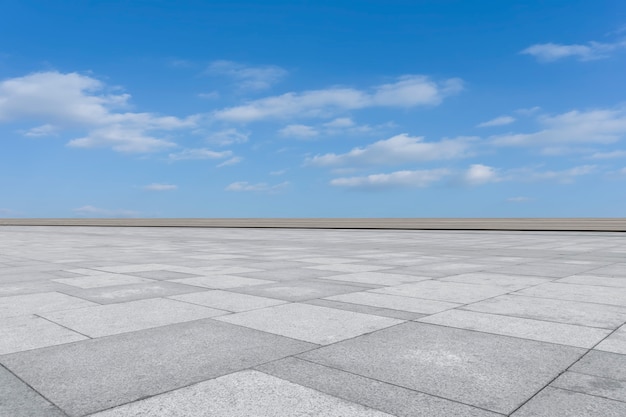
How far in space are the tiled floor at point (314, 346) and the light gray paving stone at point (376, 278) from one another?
65 mm

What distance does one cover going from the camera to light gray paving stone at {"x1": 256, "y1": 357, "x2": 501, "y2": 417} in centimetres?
362

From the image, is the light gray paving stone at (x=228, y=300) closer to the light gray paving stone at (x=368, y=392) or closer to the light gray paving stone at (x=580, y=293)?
the light gray paving stone at (x=368, y=392)

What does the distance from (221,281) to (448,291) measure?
460cm

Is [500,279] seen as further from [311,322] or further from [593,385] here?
[593,385]

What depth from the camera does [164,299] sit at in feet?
26.4

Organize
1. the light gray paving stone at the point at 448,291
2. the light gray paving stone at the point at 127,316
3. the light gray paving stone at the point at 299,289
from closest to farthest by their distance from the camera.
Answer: the light gray paving stone at the point at 127,316 → the light gray paving stone at the point at 448,291 → the light gray paving stone at the point at 299,289

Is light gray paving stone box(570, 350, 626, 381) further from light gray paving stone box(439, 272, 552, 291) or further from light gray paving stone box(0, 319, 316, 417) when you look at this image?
light gray paving stone box(439, 272, 552, 291)

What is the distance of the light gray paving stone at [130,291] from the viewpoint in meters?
8.19

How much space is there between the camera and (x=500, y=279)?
10266 millimetres

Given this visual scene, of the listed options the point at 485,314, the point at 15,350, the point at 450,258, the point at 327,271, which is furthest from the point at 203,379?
the point at 450,258

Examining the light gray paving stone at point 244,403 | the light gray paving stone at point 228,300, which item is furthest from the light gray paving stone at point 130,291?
the light gray paving stone at point 244,403

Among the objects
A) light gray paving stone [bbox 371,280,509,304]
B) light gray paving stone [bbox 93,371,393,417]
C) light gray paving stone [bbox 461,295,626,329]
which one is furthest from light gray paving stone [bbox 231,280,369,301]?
light gray paving stone [bbox 93,371,393,417]

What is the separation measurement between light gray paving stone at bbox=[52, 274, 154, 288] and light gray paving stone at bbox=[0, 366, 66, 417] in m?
5.60

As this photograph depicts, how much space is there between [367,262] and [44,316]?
886 cm
